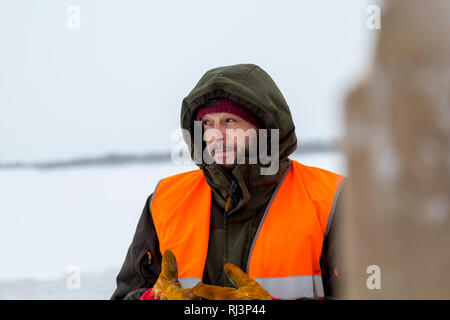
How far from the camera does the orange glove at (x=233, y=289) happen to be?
1.75 meters

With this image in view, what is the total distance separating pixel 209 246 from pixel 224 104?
1.84 ft

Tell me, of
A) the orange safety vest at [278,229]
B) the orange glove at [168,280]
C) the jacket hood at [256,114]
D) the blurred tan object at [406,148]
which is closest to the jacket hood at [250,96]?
the jacket hood at [256,114]

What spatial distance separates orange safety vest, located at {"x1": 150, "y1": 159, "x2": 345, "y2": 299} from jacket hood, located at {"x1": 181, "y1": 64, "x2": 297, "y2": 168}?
0.15 m

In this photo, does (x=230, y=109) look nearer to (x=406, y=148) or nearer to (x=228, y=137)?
(x=228, y=137)

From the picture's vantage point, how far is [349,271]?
707 mm

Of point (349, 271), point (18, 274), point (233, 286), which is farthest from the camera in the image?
point (18, 274)

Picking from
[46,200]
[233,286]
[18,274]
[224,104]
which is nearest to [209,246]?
[233,286]

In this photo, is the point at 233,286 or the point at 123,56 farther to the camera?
the point at 123,56

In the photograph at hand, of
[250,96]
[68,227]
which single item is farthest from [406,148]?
[68,227]

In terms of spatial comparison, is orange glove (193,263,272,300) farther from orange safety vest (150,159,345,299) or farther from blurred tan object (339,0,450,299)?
blurred tan object (339,0,450,299)

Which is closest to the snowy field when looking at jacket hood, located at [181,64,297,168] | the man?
the man

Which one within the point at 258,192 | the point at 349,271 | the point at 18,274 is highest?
the point at 349,271

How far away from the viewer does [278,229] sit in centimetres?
193

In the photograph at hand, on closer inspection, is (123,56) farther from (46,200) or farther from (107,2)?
(46,200)
